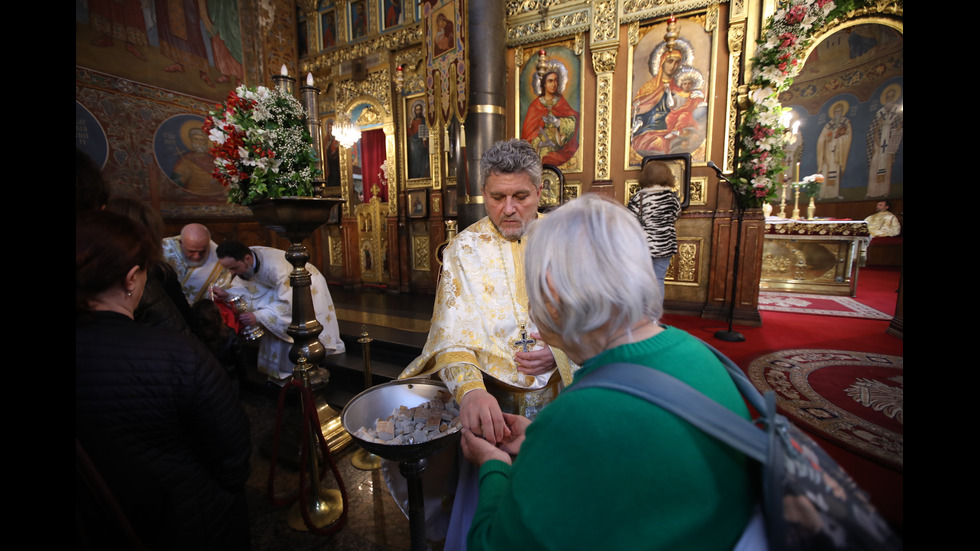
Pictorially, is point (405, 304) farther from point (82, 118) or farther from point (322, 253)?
point (82, 118)

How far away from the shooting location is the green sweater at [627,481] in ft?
2.29

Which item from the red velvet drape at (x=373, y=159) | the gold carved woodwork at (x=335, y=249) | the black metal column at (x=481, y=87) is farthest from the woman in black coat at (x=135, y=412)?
the gold carved woodwork at (x=335, y=249)

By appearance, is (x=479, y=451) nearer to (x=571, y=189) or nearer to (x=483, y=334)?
(x=483, y=334)

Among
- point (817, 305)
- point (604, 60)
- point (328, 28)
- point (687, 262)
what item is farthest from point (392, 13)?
point (817, 305)

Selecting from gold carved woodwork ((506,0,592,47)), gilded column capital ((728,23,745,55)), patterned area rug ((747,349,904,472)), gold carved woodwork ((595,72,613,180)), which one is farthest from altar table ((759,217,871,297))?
gold carved woodwork ((506,0,592,47))

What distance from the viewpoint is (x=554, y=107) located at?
24.5 ft

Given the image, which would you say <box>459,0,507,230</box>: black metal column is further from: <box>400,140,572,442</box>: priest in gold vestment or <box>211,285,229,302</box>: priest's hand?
<box>400,140,572,442</box>: priest in gold vestment

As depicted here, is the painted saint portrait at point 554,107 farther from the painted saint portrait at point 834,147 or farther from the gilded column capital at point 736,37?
the painted saint portrait at point 834,147

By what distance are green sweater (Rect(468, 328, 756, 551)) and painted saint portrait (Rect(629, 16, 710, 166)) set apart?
23.1 feet

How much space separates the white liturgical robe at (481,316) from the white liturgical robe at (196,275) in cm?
325

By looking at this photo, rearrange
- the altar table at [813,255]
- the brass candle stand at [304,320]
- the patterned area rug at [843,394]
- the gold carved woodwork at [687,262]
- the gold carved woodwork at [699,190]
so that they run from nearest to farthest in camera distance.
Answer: the brass candle stand at [304,320] → the patterned area rug at [843,394] → the gold carved woodwork at [699,190] → the gold carved woodwork at [687,262] → the altar table at [813,255]

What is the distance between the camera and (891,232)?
1082 cm

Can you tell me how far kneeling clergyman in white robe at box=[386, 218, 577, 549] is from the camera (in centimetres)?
177

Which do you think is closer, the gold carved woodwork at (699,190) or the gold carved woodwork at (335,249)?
the gold carved woodwork at (699,190)
